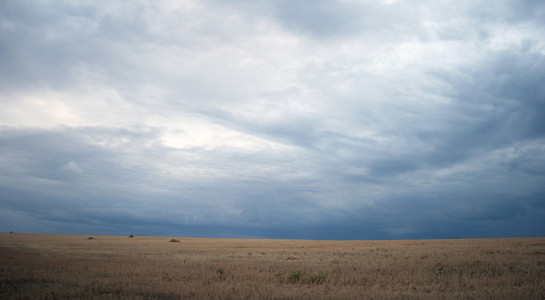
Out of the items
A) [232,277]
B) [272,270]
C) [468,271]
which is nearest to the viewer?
[232,277]

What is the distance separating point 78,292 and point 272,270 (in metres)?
11.0

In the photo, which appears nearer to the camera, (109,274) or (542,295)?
(542,295)

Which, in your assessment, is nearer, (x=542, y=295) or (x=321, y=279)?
(x=542, y=295)

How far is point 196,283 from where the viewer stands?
15.3 meters

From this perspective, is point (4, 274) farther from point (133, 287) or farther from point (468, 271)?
point (468, 271)

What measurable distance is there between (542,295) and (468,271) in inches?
294

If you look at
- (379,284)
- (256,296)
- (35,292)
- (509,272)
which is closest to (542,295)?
(379,284)

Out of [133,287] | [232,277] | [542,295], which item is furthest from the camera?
[232,277]

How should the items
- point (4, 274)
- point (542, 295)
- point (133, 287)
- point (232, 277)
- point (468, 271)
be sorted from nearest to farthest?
point (542, 295) → point (133, 287) → point (4, 274) → point (232, 277) → point (468, 271)

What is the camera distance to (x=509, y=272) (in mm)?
18297

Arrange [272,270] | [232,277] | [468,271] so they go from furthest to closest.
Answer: [272,270]
[468,271]
[232,277]

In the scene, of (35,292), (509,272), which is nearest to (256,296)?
(35,292)

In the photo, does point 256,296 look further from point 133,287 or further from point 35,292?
point 35,292


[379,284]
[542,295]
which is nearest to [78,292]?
[379,284]
